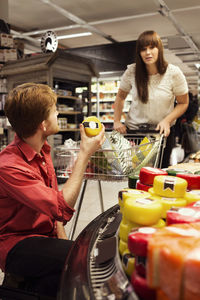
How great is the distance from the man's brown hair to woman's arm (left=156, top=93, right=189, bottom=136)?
83 cm

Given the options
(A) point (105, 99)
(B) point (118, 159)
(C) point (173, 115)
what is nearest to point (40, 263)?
(B) point (118, 159)

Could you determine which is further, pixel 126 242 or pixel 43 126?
pixel 43 126

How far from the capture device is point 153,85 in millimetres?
2135

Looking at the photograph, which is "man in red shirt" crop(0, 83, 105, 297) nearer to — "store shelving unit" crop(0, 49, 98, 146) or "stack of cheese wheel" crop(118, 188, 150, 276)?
"stack of cheese wheel" crop(118, 188, 150, 276)

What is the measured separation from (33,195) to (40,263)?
0.80ft

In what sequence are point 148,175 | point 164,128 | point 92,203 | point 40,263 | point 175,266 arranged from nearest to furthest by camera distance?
point 175,266 → point 148,175 → point 40,263 → point 164,128 → point 92,203

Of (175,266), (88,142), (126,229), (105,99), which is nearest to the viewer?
(175,266)

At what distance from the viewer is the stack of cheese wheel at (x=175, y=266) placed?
1.23 ft

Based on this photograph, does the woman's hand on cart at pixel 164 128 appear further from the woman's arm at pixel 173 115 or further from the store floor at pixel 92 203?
the store floor at pixel 92 203

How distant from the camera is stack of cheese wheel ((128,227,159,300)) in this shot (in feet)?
1.48

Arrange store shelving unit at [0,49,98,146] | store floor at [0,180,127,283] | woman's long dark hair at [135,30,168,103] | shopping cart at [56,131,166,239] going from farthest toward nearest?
store shelving unit at [0,49,98,146] < store floor at [0,180,127,283] < woman's long dark hair at [135,30,168,103] < shopping cart at [56,131,166,239]

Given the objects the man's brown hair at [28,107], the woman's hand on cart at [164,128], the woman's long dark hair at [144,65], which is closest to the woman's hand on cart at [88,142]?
the man's brown hair at [28,107]

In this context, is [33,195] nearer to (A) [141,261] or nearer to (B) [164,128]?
(A) [141,261]

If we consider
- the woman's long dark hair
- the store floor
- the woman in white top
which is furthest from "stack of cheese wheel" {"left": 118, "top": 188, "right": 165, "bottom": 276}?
the store floor
